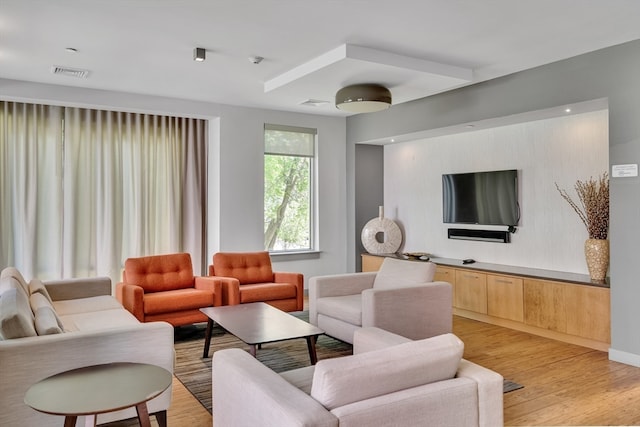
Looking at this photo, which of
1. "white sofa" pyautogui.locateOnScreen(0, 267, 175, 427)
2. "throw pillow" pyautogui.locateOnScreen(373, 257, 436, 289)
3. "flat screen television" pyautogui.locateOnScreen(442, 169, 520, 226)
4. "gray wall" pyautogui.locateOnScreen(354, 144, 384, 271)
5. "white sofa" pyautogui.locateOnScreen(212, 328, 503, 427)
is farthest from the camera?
"gray wall" pyautogui.locateOnScreen(354, 144, 384, 271)

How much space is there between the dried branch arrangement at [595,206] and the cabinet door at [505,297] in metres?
0.87

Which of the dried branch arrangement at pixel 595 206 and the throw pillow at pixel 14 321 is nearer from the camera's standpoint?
the throw pillow at pixel 14 321

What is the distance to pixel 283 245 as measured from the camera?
702 centimetres

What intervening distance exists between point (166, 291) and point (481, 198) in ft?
12.6

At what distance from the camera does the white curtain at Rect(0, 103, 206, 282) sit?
18.2 feet

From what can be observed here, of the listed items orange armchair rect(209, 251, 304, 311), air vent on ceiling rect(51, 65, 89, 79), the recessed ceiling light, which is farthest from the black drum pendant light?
air vent on ceiling rect(51, 65, 89, 79)

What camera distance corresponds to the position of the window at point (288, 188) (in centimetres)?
683

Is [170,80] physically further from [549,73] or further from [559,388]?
[559,388]

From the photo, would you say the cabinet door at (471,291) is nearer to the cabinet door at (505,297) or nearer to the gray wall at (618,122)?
the cabinet door at (505,297)

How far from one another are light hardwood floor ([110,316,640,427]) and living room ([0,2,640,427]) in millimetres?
404

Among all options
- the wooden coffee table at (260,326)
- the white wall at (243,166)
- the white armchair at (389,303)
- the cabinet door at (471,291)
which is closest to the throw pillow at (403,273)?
the white armchair at (389,303)

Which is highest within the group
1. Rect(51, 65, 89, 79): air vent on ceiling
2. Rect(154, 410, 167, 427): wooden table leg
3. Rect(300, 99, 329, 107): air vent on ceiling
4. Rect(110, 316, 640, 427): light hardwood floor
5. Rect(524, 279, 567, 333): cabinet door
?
Rect(51, 65, 89, 79): air vent on ceiling

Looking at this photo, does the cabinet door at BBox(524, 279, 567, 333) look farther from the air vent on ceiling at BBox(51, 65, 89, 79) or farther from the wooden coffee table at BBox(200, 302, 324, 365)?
the air vent on ceiling at BBox(51, 65, 89, 79)

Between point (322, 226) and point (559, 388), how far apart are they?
13.9ft
